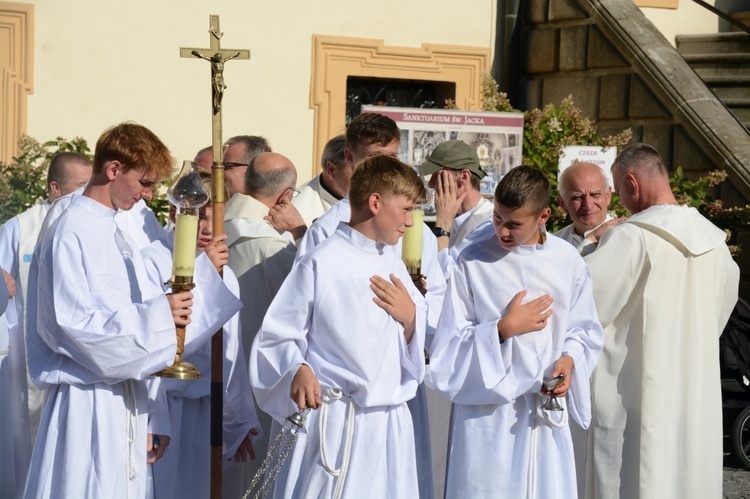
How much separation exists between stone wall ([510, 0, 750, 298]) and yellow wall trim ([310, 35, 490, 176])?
0.67 m

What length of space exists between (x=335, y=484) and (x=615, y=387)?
213 centimetres

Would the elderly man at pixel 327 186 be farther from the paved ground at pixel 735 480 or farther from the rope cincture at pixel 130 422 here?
the paved ground at pixel 735 480

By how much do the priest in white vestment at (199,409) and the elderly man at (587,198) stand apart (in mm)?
1943

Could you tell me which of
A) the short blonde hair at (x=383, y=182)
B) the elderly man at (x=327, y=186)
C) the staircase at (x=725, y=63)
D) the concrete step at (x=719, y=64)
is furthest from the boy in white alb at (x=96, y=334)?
the concrete step at (x=719, y=64)

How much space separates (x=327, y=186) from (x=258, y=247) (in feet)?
2.93

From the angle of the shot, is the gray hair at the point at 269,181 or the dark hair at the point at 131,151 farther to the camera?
the gray hair at the point at 269,181

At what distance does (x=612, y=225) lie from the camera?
640cm

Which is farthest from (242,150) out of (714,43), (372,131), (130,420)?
(714,43)

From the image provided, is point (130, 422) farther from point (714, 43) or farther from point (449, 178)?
point (714, 43)

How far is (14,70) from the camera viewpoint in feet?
33.9

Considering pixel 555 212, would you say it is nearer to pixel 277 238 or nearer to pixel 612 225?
pixel 612 225

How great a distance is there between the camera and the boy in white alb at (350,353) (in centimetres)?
454

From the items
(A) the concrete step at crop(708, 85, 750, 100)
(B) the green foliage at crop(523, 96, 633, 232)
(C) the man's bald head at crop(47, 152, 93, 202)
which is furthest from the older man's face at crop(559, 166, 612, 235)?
(A) the concrete step at crop(708, 85, 750, 100)

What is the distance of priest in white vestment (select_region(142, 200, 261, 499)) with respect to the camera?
5.27 m
